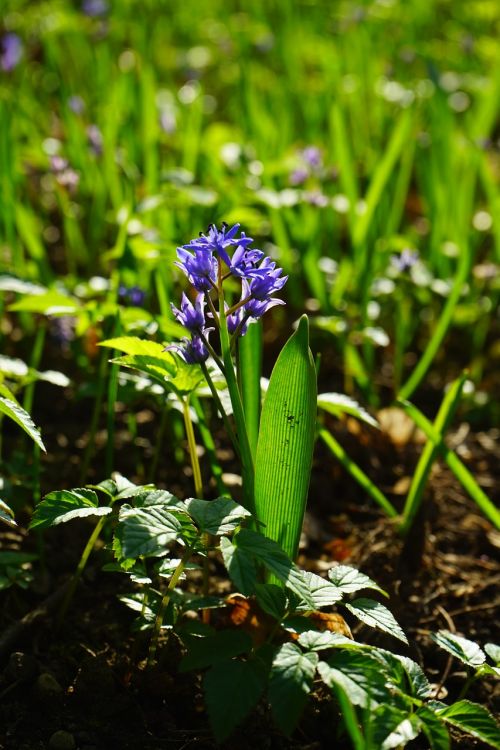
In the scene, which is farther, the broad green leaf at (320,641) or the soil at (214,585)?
the soil at (214,585)

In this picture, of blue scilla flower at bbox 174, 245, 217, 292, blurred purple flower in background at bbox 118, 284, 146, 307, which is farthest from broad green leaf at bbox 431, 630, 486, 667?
blurred purple flower in background at bbox 118, 284, 146, 307

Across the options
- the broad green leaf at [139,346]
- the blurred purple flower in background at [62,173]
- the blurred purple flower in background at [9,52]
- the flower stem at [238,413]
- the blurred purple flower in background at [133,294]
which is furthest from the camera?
the blurred purple flower in background at [9,52]

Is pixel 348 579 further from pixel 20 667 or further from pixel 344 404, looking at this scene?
pixel 20 667

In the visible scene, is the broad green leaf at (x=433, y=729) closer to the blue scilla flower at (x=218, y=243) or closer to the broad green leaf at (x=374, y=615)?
the broad green leaf at (x=374, y=615)

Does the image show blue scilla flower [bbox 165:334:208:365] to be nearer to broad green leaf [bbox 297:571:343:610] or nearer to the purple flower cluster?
the purple flower cluster

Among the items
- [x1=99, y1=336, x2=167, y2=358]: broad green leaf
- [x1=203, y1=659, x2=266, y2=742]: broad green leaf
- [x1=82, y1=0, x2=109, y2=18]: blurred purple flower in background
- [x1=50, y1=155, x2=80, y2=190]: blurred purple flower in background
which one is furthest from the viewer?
[x1=82, y1=0, x2=109, y2=18]: blurred purple flower in background

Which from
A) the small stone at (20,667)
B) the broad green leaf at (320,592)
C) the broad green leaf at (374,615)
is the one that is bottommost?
the small stone at (20,667)

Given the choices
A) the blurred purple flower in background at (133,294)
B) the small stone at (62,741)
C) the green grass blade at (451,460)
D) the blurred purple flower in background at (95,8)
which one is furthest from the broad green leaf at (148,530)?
the blurred purple flower in background at (95,8)
